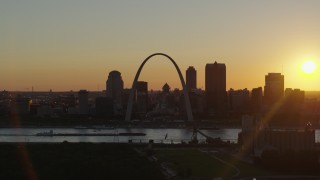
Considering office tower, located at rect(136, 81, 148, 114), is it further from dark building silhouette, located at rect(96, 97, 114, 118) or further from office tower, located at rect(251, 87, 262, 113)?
office tower, located at rect(251, 87, 262, 113)

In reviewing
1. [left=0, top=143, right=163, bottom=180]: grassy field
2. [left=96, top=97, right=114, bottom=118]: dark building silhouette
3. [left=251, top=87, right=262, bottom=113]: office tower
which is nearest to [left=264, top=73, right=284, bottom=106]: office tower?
[left=251, top=87, right=262, bottom=113]: office tower

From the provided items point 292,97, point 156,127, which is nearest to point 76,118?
point 156,127

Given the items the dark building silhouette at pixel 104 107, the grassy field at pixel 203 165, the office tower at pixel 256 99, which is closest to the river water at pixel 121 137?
the grassy field at pixel 203 165

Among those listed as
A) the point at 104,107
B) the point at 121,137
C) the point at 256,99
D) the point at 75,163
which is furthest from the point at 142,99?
the point at 75,163

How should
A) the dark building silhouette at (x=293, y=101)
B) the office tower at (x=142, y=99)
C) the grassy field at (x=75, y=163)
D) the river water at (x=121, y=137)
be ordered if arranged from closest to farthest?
the grassy field at (x=75, y=163), the river water at (x=121, y=137), the dark building silhouette at (x=293, y=101), the office tower at (x=142, y=99)

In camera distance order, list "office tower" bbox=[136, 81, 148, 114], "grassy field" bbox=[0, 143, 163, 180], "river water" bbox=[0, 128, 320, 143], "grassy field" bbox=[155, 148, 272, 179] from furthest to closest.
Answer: "office tower" bbox=[136, 81, 148, 114] < "river water" bbox=[0, 128, 320, 143] < "grassy field" bbox=[155, 148, 272, 179] < "grassy field" bbox=[0, 143, 163, 180]

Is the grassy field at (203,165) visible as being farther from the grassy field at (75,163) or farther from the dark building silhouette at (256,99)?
the dark building silhouette at (256,99)

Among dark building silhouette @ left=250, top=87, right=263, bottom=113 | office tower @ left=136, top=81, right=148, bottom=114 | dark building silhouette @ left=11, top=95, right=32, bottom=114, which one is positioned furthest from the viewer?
office tower @ left=136, top=81, right=148, bottom=114
